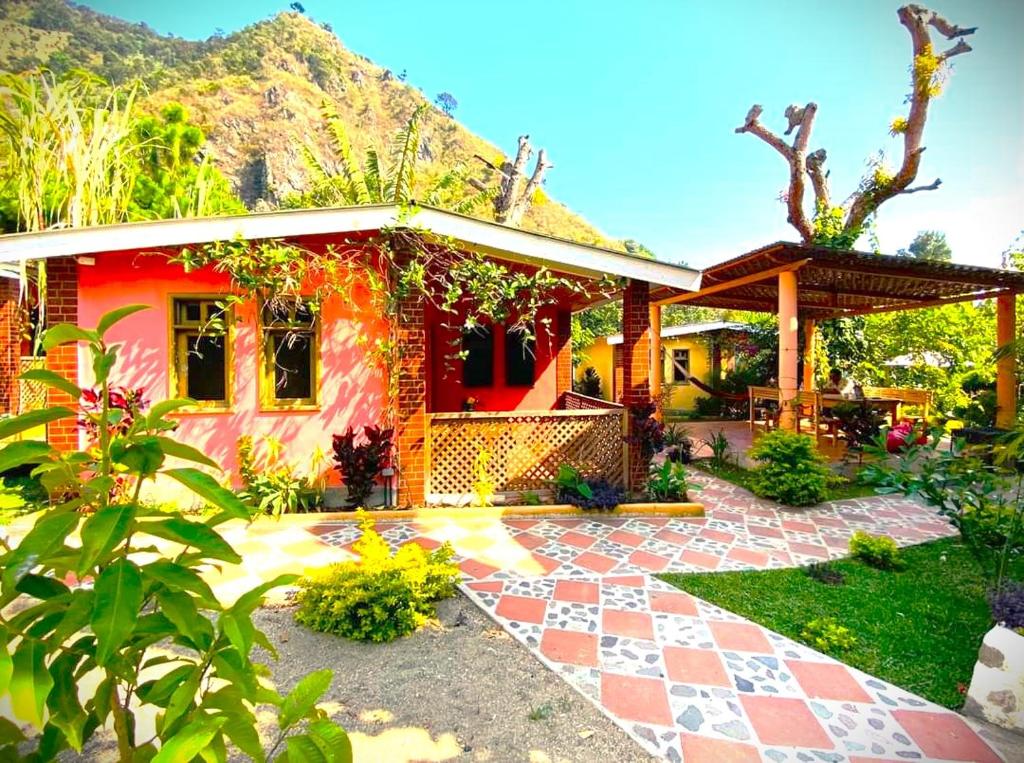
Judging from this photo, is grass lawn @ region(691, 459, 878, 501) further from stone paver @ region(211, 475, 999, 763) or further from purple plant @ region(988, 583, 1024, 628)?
purple plant @ region(988, 583, 1024, 628)

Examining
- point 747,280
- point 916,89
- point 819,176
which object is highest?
point 916,89

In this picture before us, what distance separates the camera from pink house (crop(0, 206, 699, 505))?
18.2 feet

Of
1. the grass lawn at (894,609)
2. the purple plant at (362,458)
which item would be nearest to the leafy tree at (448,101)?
the purple plant at (362,458)

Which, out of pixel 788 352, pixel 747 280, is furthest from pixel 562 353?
pixel 788 352

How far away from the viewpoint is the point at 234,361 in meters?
6.16

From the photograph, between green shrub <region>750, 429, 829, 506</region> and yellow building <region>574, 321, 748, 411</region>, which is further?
yellow building <region>574, 321, 748, 411</region>

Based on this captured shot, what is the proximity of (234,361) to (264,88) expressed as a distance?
4953cm

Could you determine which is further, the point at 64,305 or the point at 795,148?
the point at 795,148

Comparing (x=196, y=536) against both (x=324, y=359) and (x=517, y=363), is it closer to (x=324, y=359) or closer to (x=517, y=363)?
(x=324, y=359)

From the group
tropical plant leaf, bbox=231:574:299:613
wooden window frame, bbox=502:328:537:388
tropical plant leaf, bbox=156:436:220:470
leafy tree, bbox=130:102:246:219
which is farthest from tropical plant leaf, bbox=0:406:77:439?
leafy tree, bbox=130:102:246:219

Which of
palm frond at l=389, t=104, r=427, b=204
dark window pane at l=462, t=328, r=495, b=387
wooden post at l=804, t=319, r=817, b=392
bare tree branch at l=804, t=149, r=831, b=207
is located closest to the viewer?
dark window pane at l=462, t=328, r=495, b=387

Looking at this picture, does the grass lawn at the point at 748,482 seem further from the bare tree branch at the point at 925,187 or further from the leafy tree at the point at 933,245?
the leafy tree at the point at 933,245

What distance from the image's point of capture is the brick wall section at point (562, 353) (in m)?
10.2

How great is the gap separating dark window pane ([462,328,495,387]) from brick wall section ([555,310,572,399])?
58.1 inches
